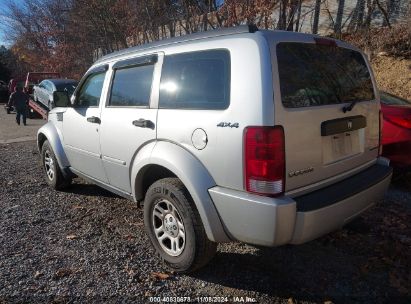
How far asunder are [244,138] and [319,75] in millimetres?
885

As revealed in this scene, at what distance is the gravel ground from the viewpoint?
305 centimetres

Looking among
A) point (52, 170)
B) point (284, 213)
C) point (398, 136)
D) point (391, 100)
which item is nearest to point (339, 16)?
point (391, 100)

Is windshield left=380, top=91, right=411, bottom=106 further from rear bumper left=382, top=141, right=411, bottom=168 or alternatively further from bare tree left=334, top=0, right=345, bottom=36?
bare tree left=334, top=0, right=345, bottom=36

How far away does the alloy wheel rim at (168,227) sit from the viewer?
327 cm

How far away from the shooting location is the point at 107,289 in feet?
10.3

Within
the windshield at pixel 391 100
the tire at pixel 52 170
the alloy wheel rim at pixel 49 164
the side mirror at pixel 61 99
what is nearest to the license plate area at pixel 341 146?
the windshield at pixel 391 100

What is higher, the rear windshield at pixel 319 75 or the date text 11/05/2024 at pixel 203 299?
the rear windshield at pixel 319 75

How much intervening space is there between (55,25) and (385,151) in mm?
23059

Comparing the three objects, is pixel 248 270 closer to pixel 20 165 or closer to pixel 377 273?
pixel 377 273

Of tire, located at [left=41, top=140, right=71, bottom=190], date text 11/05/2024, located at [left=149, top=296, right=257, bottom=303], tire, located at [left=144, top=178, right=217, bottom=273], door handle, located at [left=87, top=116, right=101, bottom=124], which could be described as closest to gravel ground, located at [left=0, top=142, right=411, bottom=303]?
date text 11/05/2024, located at [left=149, top=296, right=257, bottom=303]

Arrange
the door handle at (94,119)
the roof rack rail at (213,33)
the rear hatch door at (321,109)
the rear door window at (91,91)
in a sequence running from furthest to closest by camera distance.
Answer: the rear door window at (91,91)
the door handle at (94,119)
the roof rack rail at (213,33)
the rear hatch door at (321,109)

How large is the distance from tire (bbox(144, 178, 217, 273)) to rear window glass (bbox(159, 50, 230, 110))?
2.23 ft

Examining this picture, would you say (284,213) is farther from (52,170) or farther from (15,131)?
(15,131)

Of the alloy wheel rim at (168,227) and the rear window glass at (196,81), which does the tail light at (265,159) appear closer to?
the rear window glass at (196,81)
